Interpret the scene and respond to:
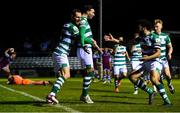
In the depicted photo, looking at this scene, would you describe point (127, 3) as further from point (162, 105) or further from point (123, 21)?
point (162, 105)

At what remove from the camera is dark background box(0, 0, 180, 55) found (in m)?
46.8

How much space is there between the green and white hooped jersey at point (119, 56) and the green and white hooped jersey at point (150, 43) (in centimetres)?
752

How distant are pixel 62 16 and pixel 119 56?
26440 mm

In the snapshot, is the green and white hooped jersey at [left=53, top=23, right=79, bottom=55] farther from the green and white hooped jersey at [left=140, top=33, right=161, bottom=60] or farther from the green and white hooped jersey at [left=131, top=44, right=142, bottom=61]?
the green and white hooped jersey at [left=131, top=44, right=142, bottom=61]

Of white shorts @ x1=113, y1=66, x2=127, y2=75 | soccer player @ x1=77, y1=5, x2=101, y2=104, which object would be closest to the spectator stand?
white shorts @ x1=113, y1=66, x2=127, y2=75

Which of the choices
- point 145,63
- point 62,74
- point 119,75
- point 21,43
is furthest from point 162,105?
point 21,43

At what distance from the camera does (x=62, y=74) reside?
13406 mm

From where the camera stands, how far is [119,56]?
21875mm

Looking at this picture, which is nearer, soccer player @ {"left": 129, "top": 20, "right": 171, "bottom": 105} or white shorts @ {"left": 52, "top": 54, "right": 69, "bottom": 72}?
white shorts @ {"left": 52, "top": 54, "right": 69, "bottom": 72}

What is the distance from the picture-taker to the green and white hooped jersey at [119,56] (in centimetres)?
2167

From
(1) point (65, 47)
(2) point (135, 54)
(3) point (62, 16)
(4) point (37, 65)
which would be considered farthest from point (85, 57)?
(3) point (62, 16)

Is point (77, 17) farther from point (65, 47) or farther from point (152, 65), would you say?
point (152, 65)

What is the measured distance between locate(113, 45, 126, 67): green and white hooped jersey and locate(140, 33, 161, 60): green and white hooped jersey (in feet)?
24.7

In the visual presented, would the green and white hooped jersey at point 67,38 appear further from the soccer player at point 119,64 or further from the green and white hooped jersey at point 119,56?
the green and white hooped jersey at point 119,56
